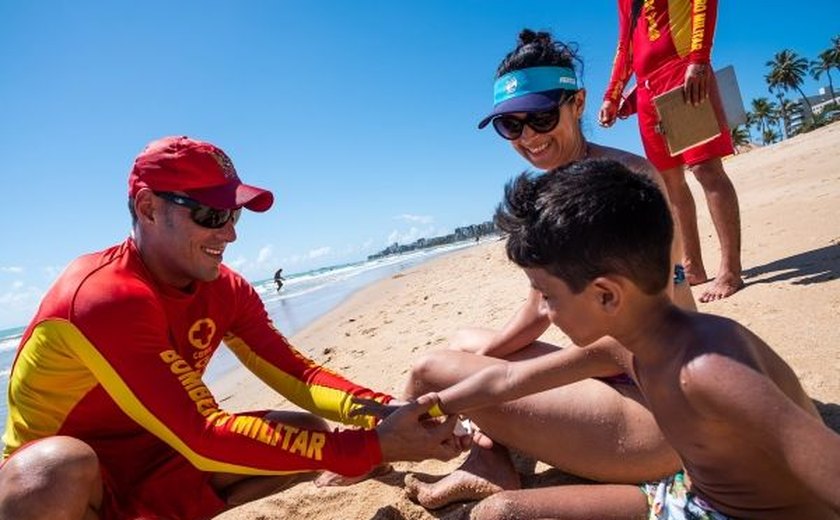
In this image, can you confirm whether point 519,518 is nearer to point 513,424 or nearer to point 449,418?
point 513,424

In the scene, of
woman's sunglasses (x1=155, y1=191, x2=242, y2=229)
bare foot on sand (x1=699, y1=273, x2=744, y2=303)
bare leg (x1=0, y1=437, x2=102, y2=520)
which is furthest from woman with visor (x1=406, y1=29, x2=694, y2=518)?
bare foot on sand (x1=699, y1=273, x2=744, y2=303)

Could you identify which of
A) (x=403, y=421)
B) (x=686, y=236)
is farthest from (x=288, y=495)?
(x=686, y=236)

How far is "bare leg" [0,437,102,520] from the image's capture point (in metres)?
1.74

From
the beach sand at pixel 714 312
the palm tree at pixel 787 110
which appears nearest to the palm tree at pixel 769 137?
the palm tree at pixel 787 110

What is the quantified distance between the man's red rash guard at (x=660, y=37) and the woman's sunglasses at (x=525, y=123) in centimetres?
168

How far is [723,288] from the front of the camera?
137 inches

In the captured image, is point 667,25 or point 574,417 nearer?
point 574,417

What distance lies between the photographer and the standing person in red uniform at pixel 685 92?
3482 mm

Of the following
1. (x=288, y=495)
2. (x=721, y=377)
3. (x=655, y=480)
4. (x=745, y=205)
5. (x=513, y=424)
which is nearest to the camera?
(x=721, y=377)

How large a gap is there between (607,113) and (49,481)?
372 centimetres

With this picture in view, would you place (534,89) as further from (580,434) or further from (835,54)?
(835,54)

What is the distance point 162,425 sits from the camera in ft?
6.23

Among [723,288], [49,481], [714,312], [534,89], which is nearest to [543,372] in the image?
[534,89]

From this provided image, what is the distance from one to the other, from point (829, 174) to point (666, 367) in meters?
9.22
